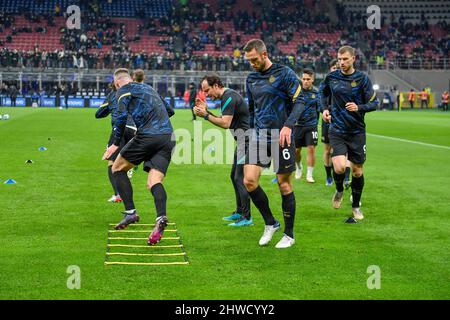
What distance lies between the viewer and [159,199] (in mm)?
9680

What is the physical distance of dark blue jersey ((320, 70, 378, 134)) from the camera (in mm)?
11516

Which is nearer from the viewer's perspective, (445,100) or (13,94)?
(13,94)

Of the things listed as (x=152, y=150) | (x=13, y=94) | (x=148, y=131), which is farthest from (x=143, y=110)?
(x=13, y=94)

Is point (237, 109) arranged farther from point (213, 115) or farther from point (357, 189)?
point (357, 189)

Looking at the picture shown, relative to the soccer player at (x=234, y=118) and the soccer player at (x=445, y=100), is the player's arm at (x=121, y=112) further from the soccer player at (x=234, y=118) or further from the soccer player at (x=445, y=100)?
the soccer player at (x=445, y=100)

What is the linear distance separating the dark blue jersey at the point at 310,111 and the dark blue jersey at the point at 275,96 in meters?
6.34

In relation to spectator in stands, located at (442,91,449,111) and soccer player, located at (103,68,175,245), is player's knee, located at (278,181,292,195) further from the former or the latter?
spectator in stands, located at (442,91,449,111)

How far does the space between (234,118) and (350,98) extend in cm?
183

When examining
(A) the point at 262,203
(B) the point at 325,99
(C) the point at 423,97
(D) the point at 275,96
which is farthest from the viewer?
(C) the point at 423,97

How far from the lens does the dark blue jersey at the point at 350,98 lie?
37.8 ft

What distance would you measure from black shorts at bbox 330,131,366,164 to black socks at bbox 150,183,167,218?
3187 mm

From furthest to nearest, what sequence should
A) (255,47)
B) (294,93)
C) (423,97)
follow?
(423,97)
(294,93)
(255,47)

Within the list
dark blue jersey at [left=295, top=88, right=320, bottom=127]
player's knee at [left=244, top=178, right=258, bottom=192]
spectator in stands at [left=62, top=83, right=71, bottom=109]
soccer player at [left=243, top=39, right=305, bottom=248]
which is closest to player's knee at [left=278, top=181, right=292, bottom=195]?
soccer player at [left=243, top=39, right=305, bottom=248]

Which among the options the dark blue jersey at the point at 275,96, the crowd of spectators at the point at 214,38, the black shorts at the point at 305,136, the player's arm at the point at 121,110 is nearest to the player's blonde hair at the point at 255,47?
the dark blue jersey at the point at 275,96
